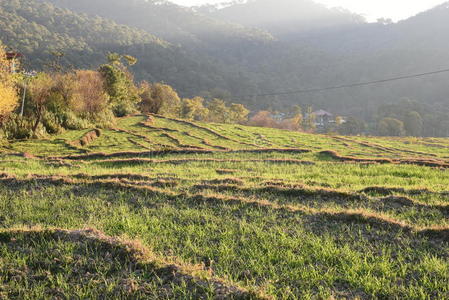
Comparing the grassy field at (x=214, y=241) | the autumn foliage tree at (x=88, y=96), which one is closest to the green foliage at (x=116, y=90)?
the autumn foliage tree at (x=88, y=96)

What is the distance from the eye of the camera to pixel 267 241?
5238mm

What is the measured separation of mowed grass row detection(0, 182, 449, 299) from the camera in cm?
398

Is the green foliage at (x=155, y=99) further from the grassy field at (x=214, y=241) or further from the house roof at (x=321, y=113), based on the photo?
the house roof at (x=321, y=113)

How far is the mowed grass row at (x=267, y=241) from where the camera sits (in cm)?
398

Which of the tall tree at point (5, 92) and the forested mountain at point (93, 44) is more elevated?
the forested mountain at point (93, 44)

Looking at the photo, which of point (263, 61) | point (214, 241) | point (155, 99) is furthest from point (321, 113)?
point (214, 241)

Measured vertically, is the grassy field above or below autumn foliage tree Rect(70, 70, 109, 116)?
below

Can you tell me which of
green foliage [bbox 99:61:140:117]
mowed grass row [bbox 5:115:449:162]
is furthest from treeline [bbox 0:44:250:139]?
mowed grass row [bbox 5:115:449:162]

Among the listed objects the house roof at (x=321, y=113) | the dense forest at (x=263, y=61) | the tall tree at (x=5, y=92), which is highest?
the dense forest at (x=263, y=61)

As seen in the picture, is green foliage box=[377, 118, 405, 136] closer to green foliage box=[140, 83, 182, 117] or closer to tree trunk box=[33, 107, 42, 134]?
green foliage box=[140, 83, 182, 117]

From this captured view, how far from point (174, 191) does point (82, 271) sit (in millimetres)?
4660

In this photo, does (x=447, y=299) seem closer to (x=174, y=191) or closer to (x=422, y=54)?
(x=174, y=191)

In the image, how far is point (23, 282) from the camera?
13.4ft

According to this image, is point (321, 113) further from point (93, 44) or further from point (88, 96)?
point (88, 96)
